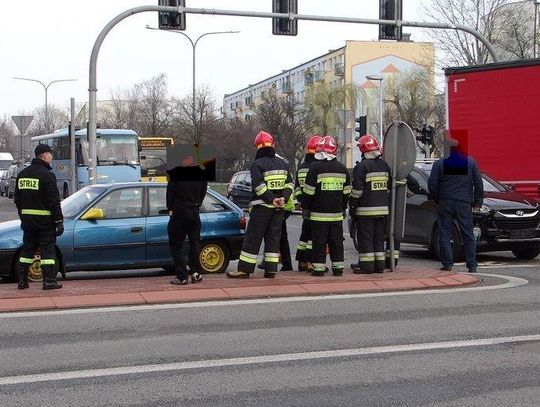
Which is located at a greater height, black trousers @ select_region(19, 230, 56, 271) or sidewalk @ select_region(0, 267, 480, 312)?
black trousers @ select_region(19, 230, 56, 271)

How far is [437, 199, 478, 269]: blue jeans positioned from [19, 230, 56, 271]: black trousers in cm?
533

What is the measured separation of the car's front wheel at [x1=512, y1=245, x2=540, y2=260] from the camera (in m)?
14.3

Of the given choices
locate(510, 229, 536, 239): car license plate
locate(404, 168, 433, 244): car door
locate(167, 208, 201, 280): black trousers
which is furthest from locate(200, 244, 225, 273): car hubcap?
locate(510, 229, 536, 239): car license plate

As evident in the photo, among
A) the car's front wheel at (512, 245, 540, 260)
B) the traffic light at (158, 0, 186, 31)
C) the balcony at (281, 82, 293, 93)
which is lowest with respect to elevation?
the car's front wheel at (512, 245, 540, 260)

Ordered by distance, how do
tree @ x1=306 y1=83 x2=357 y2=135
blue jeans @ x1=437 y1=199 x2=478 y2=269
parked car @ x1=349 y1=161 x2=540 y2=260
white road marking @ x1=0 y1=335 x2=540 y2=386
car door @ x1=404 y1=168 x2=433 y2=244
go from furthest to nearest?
1. tree @ x1=306 y1=83 x2=357 y2=135
2. car door @ x1=404 y1=168 x2=433 y2=244
3. parked car @ x1=349 y1=161 x2=540 y2=260
4. blue jeans @ x1=437 y1=199 x2=478 y2=269
5. white road marking @ x1=0 y1=335 x2=540 y2=386

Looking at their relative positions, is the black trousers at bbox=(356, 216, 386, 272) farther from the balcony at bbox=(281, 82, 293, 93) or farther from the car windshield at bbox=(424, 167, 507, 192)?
the balcony at bbox=(281, 82, 293, 93)

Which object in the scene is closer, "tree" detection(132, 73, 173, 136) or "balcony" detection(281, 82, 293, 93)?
"tree" detection(132, 73, 173, 136)

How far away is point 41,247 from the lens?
9.86m

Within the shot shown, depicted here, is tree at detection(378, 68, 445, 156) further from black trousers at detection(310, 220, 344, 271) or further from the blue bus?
black trousers at detection(310, 220, 344, 271)

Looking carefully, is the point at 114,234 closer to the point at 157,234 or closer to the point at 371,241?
the point at 157,234

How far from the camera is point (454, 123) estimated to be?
15.6 meters

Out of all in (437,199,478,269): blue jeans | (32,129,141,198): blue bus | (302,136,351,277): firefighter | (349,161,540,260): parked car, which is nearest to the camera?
(302,136,351,277): firefighter

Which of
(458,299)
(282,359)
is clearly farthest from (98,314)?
(458,299)

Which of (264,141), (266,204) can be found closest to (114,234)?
(266,204)
